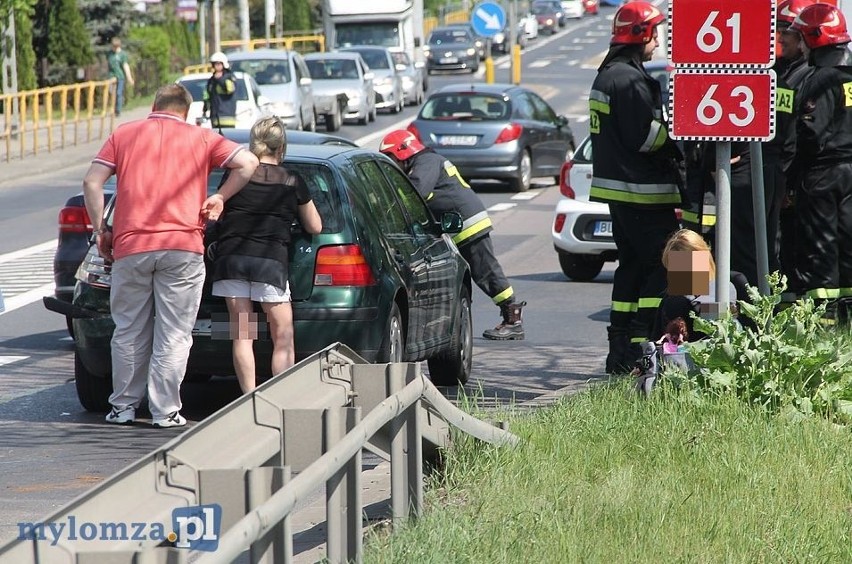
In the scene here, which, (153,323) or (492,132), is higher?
(153,323)

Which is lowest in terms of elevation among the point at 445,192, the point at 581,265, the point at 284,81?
the point at 581,265

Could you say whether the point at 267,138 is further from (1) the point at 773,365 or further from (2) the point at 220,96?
(2) the point at 220,96

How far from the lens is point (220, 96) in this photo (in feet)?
82.6

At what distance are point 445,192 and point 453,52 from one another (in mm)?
50055

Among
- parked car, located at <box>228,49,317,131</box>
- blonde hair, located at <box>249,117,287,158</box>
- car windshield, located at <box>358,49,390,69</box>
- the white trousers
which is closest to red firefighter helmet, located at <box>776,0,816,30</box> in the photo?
blonde hair, located at <box>249,117,287,158</box>

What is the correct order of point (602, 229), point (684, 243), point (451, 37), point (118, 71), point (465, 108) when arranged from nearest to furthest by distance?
point (684, 243)
point (602, 229)
point (465, 108)
point (118, 71)
point (451, 37)

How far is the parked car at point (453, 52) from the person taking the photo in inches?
2397

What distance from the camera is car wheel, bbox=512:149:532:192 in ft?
81.9

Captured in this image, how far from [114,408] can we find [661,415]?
2.95 metres

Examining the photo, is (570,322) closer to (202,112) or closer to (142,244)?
(142,244)

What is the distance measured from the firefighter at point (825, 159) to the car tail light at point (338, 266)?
2907mm

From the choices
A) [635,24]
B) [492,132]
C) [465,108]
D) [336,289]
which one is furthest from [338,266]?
[465,108]

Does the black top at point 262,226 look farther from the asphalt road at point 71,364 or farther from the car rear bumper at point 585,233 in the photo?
the car rear bumper at point 585,233

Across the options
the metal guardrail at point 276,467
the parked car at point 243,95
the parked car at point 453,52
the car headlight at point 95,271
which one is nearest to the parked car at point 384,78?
the parked car at point 243,95
